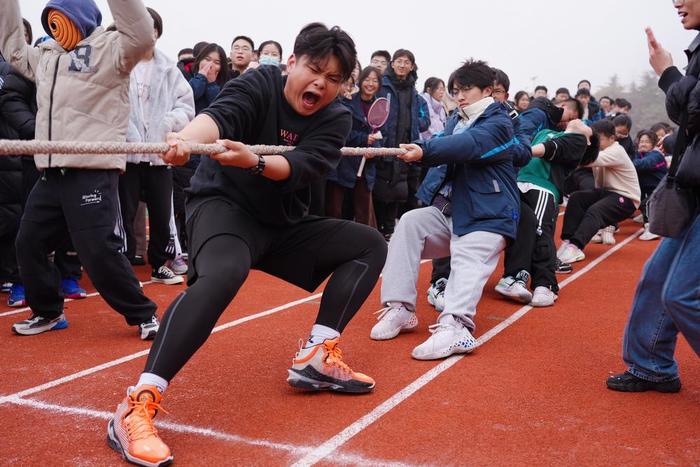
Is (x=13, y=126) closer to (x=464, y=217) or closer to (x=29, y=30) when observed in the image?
(x=29, y=30)

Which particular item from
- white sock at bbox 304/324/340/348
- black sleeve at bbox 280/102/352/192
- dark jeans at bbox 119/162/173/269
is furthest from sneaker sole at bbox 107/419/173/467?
dark jeans at bbox 119/162/173/269

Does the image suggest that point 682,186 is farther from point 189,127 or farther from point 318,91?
point 189,127

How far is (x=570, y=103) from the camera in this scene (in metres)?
7.39

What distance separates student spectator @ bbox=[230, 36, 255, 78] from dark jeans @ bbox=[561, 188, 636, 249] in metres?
4.12

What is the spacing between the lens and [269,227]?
3.43 metres

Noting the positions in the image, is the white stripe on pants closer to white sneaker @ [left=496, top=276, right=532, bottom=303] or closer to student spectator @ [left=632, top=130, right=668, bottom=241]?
white sneaker @ [left=496, top=276, right=532, bottom=303]

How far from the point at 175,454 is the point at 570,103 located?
5783 mm

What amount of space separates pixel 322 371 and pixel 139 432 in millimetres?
1055

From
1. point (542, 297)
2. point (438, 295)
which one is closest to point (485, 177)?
point (438, 295)

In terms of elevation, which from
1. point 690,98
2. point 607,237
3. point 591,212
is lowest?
point 607,237

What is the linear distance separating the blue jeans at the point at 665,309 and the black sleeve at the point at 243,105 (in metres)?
1.99

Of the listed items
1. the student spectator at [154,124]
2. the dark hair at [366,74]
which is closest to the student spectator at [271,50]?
the dark hair at [366,74]

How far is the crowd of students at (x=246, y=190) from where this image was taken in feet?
10.5

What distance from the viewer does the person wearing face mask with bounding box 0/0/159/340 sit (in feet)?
14.2
